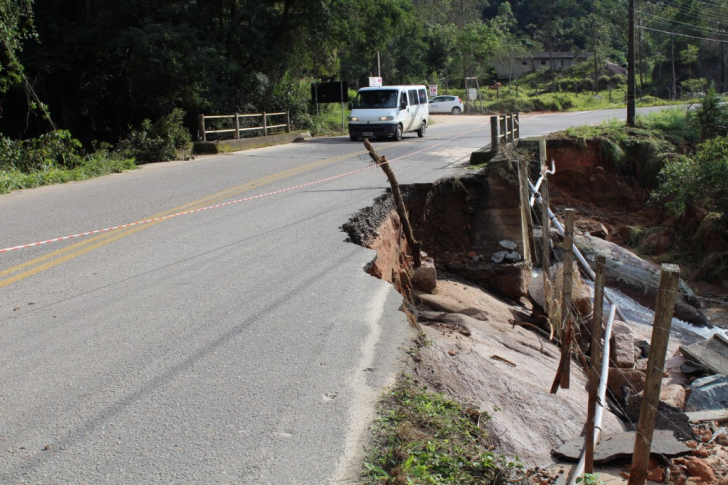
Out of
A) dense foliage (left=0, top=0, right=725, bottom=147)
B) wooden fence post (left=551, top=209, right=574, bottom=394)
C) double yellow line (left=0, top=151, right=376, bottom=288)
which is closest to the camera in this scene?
wooden fence post (left=551, top=209, right=574, bottom=394)

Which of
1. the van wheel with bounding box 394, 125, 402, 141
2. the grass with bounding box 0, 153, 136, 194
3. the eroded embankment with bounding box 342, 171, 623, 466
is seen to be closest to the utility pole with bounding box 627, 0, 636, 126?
the van wheel with bounding box 394, 125, 402, 141

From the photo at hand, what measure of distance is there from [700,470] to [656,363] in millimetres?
2408

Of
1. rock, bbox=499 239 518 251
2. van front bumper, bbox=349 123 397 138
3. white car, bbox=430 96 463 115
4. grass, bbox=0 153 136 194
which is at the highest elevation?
white car, bbox=430 96 463 115

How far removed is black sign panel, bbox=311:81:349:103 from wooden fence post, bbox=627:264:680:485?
27.7 metres

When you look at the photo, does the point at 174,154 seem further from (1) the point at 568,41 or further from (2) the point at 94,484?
(1) the point at 568,41

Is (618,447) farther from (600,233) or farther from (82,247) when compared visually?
(600,233)

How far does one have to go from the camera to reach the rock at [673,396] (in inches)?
334

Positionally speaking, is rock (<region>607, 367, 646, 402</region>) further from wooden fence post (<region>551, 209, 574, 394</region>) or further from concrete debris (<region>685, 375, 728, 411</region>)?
wooden fence post (<region>551, 209, 574, 394</region>)

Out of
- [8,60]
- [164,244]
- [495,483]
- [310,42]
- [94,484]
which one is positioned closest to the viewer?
[94,484]

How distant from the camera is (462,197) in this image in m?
15.7

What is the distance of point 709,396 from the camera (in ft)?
32.1

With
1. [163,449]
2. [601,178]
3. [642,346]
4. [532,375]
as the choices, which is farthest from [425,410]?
[601,178]

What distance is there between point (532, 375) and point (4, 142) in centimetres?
1409

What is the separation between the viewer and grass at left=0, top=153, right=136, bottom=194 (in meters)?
14.3
